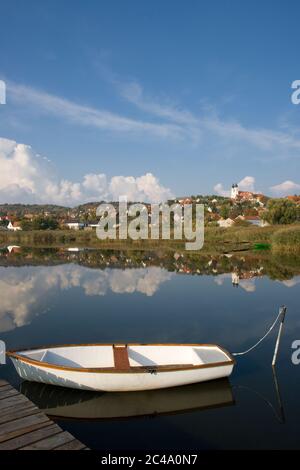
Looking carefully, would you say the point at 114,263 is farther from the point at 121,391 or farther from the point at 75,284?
the point at 121,391

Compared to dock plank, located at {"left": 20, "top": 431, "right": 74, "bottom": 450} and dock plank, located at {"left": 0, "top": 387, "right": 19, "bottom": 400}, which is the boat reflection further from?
dock plank, located at {"left": 20, "top": 431, "right": 74, "bottom": 450}

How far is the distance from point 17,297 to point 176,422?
1646 centimetres

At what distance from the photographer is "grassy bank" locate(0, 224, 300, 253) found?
5041 cm

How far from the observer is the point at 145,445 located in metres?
7.64

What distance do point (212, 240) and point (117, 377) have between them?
186 ft

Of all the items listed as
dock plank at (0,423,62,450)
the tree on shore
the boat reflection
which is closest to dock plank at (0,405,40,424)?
dock plank at (0,423,62,450)

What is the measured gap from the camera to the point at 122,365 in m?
9.99

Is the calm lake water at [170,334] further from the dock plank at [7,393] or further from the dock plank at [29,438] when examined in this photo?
the dock plank at [29,438]

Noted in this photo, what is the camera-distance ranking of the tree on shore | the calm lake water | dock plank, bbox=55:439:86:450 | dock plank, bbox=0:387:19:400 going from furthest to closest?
the tree on shore, the calm lake water, dock plank, bbox=0:387:19:400, dock plank, bbox=55:439:86:450

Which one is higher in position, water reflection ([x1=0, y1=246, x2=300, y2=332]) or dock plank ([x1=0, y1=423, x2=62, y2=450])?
water reflection ([x1=0, y1=246, x2=300, y2=332])

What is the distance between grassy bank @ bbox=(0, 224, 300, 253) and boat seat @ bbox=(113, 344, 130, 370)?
132 feet

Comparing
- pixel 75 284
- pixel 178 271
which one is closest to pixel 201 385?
pixel 75 284

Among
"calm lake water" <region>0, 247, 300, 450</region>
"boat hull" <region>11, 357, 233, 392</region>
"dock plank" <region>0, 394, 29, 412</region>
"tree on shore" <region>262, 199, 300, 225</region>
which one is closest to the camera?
"dock plank" <region>0, 394, 29, 412</region>

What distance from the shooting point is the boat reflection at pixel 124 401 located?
9.01 meters
